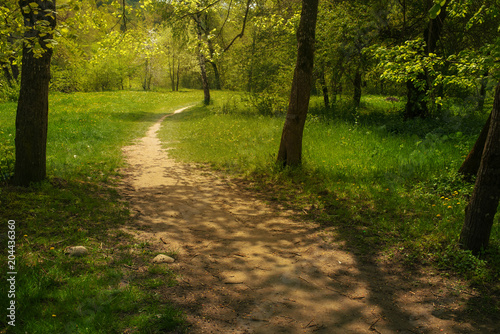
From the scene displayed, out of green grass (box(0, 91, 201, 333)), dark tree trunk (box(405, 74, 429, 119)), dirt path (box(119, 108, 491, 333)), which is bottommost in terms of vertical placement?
dirt path (box(119, 108, 491, 333))

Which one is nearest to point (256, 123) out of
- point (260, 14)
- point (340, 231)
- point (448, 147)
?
point (260, 14)

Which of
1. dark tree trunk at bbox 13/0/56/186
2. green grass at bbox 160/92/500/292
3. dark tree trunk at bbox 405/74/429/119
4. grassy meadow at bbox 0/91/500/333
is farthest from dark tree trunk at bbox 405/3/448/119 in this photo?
dark tree trunk at bbox 13/0/56/186

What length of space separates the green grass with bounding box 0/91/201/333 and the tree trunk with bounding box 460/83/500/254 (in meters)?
3.97

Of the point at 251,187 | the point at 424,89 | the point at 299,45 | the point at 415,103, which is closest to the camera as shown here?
the point at 299,45

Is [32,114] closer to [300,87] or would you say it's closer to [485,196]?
[300,87]

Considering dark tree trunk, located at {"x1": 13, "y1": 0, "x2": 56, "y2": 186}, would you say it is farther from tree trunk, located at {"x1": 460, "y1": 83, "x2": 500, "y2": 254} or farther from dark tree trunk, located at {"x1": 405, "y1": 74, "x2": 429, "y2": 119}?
dark tree trunk, located at {"x1": 405, "y1": 74, "x2": 429, "y2": 119}

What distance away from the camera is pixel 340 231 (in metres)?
5.66

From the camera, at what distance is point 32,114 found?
5836mm

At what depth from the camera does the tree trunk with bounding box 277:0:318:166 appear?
7.72 meters

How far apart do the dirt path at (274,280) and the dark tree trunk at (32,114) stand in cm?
191

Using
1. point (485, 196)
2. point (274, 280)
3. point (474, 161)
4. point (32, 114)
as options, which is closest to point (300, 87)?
point (474, 161)

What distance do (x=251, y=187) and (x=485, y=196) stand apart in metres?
4.99

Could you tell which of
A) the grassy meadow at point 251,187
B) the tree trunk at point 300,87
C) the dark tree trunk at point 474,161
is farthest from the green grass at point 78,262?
the dark tree trunk at point 474,161

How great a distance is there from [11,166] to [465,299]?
7.73 metres
